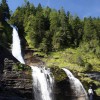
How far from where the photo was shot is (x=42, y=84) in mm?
62531

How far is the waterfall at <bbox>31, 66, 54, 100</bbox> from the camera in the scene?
6091cm

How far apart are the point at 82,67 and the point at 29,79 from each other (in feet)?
75.3

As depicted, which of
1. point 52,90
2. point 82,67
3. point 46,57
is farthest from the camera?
point 46,57

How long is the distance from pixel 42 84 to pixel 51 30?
42.4 metres

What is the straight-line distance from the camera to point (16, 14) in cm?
10888

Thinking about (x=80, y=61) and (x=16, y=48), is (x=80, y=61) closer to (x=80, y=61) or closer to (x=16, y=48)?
(x=80, y=61)

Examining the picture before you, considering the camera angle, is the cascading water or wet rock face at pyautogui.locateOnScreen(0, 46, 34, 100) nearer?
wet rock face at pyautogui.locateOnScreen(0, 46, 34, 100)

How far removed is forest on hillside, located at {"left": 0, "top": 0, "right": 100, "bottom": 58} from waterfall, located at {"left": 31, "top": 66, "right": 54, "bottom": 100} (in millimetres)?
29314

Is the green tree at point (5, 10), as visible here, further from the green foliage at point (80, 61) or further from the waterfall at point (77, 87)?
the waterfall at point (77, 87)

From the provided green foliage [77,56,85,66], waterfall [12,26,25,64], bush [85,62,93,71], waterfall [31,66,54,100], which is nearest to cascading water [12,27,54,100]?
waterfall [31,66,54,100]

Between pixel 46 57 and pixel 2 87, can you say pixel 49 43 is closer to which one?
pixel 46 57

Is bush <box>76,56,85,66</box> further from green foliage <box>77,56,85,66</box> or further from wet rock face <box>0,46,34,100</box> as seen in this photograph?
wet rock face <box>0,46,34,100</box>

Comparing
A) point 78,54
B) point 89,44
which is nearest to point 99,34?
point 89,44

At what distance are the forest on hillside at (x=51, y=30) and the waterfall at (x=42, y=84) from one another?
29314 mm
